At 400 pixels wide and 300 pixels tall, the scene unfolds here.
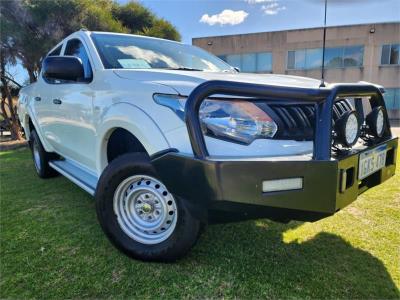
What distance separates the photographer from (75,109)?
311cm

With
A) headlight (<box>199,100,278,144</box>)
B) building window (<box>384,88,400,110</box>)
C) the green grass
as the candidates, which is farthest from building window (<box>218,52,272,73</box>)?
headlight (<box>199,100,278,144</box>)

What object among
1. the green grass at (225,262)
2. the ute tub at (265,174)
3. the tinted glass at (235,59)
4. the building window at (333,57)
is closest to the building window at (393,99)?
the building window at (333,57)

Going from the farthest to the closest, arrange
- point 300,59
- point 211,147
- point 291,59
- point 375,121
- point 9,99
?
point 291,59
point 300,59
point 9,99
point 375,121
point 211,147

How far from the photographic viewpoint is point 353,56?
2172 cm

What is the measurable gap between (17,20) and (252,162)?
10.5 meters

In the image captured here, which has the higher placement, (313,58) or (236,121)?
(313,58)

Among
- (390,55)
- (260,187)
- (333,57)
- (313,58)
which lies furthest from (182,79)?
(390,55)

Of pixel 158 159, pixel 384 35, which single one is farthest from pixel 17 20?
pixel 384 35

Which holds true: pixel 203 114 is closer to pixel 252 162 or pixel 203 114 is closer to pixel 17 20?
pixel 252 162

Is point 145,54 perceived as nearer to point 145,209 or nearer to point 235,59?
point 145,209

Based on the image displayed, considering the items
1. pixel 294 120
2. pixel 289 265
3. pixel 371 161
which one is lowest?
pixel 289 265

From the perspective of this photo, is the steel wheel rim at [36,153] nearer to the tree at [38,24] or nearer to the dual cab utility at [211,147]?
the dual cab utility at [211,147]

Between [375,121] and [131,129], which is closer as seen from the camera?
[131,129]

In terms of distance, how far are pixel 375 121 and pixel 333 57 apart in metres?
21.9
